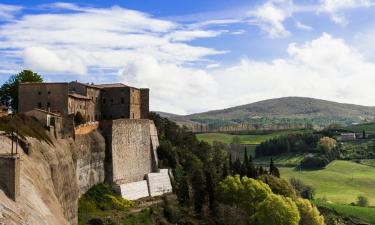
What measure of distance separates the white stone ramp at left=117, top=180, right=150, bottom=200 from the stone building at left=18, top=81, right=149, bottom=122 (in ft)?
39.2

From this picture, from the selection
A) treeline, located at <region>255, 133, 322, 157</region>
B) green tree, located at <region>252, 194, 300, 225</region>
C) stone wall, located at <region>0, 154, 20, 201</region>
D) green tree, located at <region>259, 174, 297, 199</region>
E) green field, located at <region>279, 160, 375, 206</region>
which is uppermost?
stone wall, located at <region>0, 154, 20, 201</region>

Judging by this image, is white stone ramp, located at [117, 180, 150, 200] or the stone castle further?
white stone ramp, located at [117, 180, 150, 200]

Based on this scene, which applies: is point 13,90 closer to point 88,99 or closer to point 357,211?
point 88,99

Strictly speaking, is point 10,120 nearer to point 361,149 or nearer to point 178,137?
point 178,137

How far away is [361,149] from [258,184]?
4872 inches

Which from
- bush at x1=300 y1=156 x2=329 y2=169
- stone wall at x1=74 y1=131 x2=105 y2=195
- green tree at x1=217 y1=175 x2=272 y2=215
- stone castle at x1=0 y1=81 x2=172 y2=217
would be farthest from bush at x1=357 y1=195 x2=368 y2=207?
stone wall at x1=74 y1=131 x2=105 y2=195

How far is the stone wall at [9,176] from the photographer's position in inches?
1316

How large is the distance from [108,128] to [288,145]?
12551 centimetres

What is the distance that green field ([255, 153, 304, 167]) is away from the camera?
7003 inches

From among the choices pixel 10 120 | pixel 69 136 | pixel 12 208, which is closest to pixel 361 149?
pixel 69 136

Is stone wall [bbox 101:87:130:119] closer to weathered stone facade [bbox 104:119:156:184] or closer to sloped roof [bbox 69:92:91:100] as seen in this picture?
weathered stone facade [bbox 104:119:156:184]

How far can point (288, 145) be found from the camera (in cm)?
19138

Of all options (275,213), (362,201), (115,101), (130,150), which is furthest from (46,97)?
(362,201)

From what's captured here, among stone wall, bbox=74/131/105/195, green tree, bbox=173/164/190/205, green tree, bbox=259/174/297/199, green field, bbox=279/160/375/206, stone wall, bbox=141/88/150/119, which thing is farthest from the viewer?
green field, bbox=279/160/375/206
